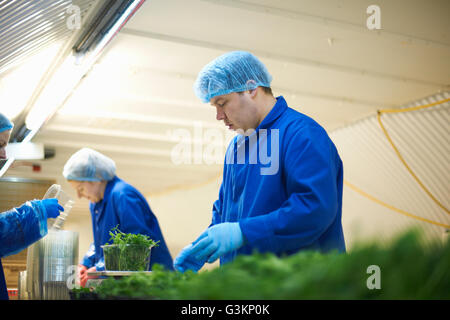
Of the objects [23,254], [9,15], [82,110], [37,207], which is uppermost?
[82,110]

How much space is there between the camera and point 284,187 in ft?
5.38

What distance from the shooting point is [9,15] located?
2.29 metres

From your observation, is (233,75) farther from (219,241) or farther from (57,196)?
(57,196)

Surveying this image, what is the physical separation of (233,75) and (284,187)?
0.50 metres

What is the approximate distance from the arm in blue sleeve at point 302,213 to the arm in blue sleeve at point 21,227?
3.55 ft

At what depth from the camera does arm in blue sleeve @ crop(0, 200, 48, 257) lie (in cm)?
198

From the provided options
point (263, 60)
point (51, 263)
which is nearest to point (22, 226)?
point (51, 263)

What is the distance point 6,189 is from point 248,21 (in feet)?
8.35

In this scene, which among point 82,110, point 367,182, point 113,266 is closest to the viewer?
point 113,266

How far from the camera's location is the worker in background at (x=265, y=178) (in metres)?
1.43

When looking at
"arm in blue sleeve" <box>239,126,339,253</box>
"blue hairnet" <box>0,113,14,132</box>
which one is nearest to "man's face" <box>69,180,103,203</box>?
A: "blue hairnet" <box>0,113,14,132</box>

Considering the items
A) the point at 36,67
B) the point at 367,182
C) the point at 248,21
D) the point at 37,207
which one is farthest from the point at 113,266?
the point at 367,182

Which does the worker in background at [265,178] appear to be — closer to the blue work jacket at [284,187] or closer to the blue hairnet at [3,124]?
the blue work jacket at [284,187]
